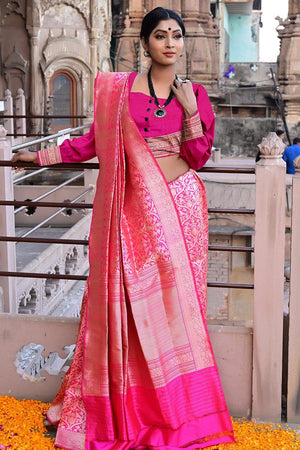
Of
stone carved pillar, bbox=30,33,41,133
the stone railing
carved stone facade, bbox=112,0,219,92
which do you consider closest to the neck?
the stone railing

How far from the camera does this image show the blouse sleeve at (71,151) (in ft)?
9.84

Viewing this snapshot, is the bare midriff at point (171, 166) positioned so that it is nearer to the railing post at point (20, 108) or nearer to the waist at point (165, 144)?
the waist at point (165, 144)

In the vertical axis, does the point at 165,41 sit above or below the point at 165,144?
above

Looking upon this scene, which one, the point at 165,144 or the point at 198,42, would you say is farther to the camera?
the point at 198,42

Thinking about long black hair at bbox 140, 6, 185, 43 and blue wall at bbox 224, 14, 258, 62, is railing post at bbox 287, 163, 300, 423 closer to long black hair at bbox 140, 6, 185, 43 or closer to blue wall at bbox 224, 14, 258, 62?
long black hair at bbox 140, 6, 185, 43

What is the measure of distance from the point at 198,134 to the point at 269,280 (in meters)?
0.73

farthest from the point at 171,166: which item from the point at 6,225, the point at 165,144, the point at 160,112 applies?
the point at 6,225

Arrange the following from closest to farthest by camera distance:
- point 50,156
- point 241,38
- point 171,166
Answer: point 171,166 → point 50,156 → point 241,38

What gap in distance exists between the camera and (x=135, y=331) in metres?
2.87

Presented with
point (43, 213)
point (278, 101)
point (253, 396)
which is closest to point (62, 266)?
point (43, 213)

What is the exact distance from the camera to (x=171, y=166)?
294cm

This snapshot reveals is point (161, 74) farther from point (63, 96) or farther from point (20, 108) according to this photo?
point (63, 96)

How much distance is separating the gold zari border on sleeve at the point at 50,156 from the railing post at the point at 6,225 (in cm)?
103

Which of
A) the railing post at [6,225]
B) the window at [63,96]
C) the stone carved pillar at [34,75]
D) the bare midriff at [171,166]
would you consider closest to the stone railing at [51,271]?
the railing post at [6,225]
